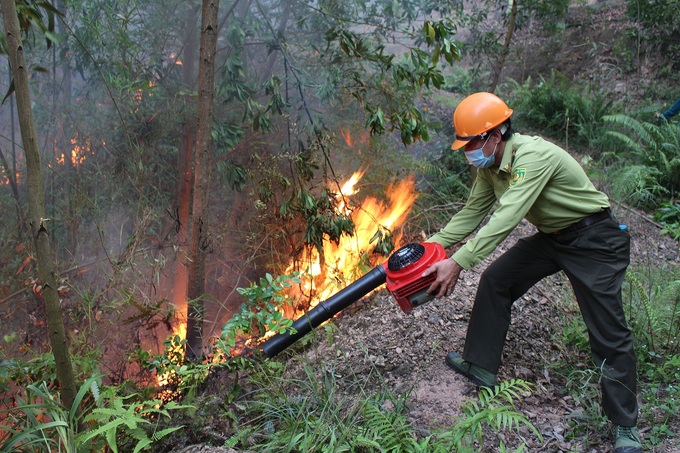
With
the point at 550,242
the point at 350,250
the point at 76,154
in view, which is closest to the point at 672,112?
the point at 350,250

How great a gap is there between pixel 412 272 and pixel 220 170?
3.33 m

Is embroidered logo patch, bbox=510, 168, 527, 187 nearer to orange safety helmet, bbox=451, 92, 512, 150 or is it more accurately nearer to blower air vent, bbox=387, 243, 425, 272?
orange safety helmet, bbox=451, 92, 512, 150

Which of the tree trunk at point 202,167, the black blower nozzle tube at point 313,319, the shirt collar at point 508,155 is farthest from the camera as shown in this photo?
the tree trunk at point 202,167

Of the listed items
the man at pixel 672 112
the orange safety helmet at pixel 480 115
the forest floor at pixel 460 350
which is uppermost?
the orange safety helmet at pixel 480 115

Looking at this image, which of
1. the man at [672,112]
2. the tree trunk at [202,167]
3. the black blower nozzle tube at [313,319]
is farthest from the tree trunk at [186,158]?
the man at [672,112]

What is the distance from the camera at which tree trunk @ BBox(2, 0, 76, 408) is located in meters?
2.37

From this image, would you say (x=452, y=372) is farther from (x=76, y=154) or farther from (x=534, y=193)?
(x=76, y=154)

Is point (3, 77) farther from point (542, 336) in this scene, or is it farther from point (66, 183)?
point (542, 336)

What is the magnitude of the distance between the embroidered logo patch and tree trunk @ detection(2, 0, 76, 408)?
2540mm

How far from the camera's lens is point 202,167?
4418mm

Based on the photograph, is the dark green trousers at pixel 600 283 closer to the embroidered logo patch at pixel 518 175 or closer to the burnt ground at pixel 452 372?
the burnt ground at pixel 452 372

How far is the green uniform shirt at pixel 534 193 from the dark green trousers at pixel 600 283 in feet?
0.49

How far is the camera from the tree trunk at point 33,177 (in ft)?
7.77

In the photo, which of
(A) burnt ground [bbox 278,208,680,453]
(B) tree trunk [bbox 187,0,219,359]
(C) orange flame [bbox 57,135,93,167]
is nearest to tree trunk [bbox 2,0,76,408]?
(B) tree trunk [bbox 187,0,219,359]
